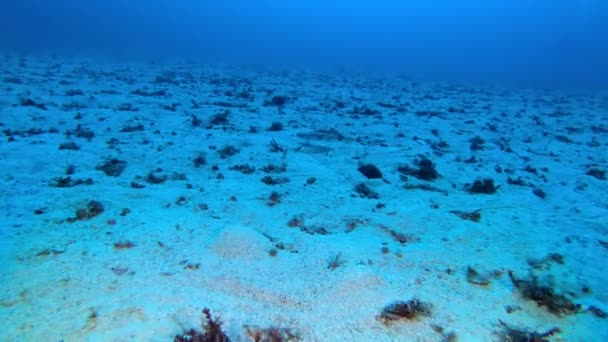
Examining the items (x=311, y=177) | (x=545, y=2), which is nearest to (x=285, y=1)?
(x=545, y=2)

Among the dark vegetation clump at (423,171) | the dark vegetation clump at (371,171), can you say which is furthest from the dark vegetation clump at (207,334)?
the dark vegetation clump at (423,171)

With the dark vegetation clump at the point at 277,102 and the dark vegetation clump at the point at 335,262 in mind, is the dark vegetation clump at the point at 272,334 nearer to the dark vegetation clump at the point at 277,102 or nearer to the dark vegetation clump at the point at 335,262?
the dark vegetation clump at the point at 335,262

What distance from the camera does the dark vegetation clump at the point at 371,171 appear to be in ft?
22.2

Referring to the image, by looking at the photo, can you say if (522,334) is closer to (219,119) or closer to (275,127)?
(275,127)

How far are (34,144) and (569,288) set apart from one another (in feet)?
29.1

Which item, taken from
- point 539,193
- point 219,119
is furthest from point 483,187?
point 219,119

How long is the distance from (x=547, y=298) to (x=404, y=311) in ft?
4.94

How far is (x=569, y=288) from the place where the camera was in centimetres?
395

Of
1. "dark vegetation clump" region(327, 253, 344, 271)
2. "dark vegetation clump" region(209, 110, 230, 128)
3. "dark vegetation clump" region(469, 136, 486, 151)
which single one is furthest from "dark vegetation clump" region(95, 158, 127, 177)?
"dark vegetation clump" region(469, 136, 486, 151)

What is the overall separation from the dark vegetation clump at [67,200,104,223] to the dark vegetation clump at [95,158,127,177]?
51.5 inches

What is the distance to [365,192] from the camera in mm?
6027

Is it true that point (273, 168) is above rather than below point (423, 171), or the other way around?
below

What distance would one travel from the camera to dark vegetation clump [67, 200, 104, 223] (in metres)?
4.55

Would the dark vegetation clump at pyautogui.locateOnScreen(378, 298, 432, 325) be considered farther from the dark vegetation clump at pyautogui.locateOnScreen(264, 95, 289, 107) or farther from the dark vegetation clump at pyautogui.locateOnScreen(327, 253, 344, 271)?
the dark vegetation clump at pyautogui.locateOnScreen(264, 95, 289, 107)
